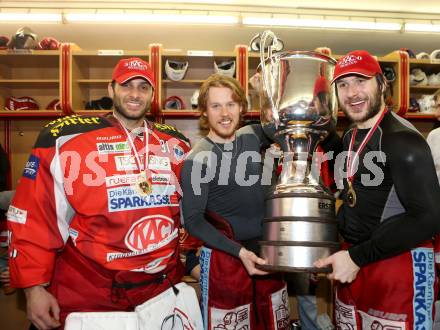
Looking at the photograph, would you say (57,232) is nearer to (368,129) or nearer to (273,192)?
(273,192)

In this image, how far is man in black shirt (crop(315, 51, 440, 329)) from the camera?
51.3 inches

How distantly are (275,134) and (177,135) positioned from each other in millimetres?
536

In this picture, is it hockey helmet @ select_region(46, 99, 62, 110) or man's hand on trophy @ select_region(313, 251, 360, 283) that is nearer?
man's hand on trophy @ select_region(313, 251, 360, 283)

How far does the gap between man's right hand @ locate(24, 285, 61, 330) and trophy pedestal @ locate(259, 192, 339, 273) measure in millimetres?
744

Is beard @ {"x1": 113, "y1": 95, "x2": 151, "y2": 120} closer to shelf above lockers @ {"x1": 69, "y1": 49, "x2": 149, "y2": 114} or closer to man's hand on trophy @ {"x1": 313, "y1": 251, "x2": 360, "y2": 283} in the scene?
man's hand on trophy @ {"x1": 313, "y1": 251, "x2": 360, "y2": 283}

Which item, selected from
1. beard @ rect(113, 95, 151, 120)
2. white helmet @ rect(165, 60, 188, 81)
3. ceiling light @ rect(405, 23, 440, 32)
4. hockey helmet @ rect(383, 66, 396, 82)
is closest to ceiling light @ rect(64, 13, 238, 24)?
white helmet @ rect(165, 60, 188, 81)

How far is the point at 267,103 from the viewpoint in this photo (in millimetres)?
1458

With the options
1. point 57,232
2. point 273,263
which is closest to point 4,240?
point 57,232

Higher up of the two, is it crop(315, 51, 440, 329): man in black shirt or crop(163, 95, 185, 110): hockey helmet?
crop(163, 95, 185, 110): hockey helmet

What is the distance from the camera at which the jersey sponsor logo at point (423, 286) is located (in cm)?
140

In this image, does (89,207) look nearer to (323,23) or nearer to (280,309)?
(280,309)

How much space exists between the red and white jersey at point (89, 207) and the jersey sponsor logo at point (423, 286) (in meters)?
0.87

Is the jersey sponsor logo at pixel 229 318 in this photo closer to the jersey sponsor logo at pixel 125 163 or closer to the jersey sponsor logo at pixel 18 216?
the jersey sponsor logo at pixel 125 163

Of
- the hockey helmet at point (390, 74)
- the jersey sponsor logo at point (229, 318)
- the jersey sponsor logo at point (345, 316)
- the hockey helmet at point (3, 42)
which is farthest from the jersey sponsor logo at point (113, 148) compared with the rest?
the hockey helmet at point (390, 74)
